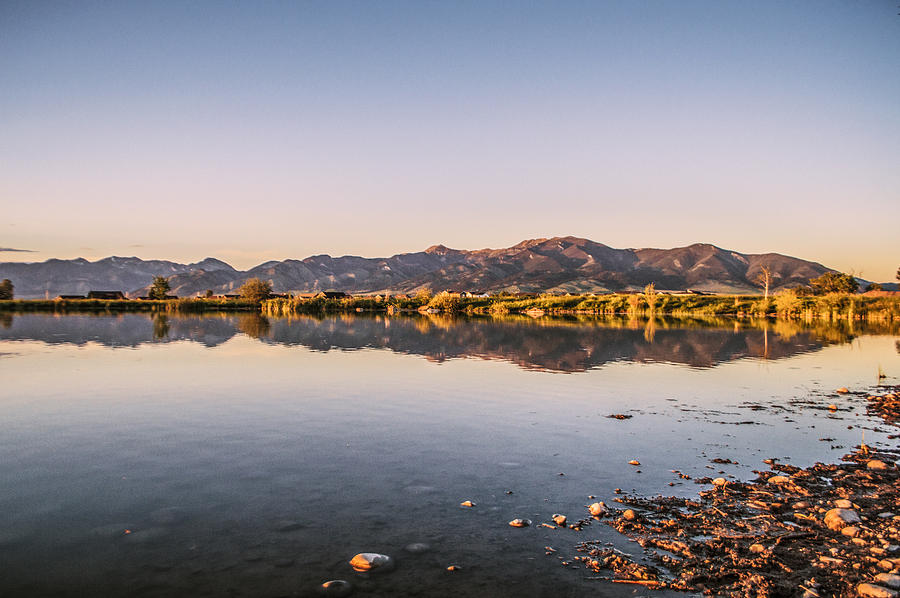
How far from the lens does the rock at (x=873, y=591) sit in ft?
17.8

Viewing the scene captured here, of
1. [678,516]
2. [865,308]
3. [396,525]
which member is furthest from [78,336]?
[865,308]

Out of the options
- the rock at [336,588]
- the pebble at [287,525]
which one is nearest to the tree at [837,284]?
the pebble at [287,525]

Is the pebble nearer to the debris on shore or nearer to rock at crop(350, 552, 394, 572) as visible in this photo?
rock at crop(350, 552, 394, 572)

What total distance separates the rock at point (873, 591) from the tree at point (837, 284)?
13133cm

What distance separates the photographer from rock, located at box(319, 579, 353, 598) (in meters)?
5.71

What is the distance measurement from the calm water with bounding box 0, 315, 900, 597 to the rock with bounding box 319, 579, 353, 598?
16cm

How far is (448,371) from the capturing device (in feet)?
77.9

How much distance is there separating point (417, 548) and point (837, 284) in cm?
13898

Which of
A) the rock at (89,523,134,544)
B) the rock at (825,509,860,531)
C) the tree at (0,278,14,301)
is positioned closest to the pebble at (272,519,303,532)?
the rock at (89,523,134,544)

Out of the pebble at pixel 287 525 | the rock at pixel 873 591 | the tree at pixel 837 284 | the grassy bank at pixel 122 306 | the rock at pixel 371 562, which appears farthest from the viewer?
the tree at pixel 837 284

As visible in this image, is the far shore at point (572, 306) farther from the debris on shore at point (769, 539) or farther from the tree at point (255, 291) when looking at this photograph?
the debris on shore at point (769, 539)

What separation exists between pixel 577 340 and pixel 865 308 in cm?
6277

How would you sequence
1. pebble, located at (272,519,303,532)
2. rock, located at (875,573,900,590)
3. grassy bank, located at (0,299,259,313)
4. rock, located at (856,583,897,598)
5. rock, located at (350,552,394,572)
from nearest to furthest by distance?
rock, located at (856,583,897,598) < rock, located at (875,573,900,590) < rock, located at (350,552,394,572) < pebble, located at (272,519,303,532) < grassy bank, located at (0,299,259,313)

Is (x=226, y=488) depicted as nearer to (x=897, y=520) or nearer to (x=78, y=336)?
(x=897, y=520)
